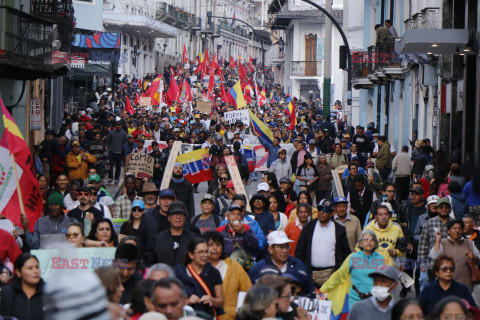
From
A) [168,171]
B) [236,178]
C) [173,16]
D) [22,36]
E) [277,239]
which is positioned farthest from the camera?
[173,16]

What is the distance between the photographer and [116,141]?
85.2 feet

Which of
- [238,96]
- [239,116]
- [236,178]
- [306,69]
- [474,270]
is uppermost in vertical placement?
[306,69]

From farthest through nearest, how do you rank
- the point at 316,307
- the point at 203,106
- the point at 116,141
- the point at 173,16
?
1. the point at 173,16
2. the point at 203,106
3. the point at 116,141
4. the point at 316,307

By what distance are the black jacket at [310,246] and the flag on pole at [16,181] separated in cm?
263

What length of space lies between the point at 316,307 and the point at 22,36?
12.9 m

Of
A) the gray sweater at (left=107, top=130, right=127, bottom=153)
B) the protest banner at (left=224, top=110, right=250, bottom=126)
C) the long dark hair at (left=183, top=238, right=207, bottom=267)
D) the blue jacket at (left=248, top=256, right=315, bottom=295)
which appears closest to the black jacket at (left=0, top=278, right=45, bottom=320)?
the long dark hair at (left=183, top=238, right=207, bottom=267)

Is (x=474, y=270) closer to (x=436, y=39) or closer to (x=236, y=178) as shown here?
(x=236, y=178)

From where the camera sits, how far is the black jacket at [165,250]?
965 centimetres

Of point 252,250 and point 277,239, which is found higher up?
point 277,239

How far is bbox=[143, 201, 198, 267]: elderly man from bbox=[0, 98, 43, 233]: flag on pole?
132 centimetres

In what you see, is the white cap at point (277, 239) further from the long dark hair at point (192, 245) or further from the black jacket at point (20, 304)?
the black jacket at point (20, 304)

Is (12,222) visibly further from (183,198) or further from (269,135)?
(269,135)

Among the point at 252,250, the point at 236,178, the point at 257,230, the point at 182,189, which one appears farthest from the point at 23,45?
the point at 252,250

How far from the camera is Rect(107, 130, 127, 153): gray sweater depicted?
25.9 meters
